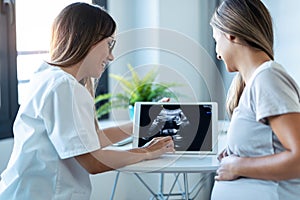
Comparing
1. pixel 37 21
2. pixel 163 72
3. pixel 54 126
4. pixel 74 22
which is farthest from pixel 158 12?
pixel 54 126

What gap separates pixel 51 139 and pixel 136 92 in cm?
120

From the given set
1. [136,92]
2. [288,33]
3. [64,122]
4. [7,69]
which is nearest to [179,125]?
[64,122]

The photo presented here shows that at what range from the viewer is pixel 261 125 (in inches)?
48.4

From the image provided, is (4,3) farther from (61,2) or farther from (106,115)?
(106,115)

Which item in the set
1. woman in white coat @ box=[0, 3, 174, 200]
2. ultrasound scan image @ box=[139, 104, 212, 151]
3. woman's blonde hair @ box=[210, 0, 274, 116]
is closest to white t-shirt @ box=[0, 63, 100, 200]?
woman in white coat @ box=[0, 3, 174, 200]

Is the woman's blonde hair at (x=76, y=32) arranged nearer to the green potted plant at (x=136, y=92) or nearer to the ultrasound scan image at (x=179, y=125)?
the ultrasound scan image at (x=179, y=125)

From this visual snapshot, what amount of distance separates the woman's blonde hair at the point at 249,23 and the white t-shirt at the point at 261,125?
9cm

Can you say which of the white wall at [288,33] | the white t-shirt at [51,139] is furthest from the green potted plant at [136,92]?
the white t-shirt at [51,139]

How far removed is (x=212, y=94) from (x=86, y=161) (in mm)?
931

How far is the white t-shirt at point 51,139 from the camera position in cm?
138

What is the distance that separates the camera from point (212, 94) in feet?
7.11

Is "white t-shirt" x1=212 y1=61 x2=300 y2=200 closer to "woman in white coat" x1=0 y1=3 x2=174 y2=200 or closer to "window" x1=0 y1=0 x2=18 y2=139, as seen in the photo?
"woman in white coat" x1=0 y1=3 x2=174 y2=200

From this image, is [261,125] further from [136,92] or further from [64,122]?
[136,92]

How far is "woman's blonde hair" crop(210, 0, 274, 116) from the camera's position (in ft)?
4.18
